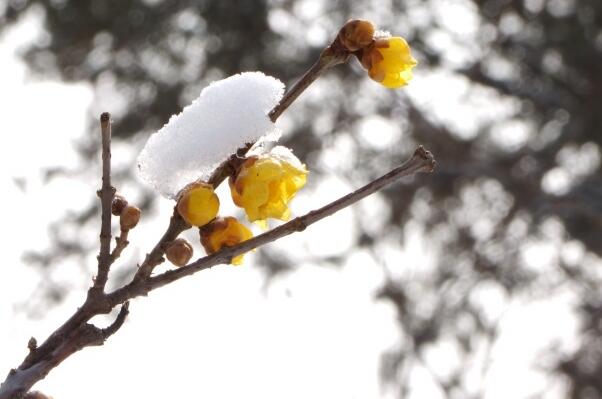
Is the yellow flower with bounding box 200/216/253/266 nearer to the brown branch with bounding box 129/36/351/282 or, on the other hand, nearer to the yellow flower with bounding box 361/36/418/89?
the brown branch with bounding box 129/36/351/282

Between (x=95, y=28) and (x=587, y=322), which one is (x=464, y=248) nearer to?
(x=587, y=322)

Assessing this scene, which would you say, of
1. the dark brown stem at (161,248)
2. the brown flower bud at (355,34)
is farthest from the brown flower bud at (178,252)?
the brown flower bud at (355,34)

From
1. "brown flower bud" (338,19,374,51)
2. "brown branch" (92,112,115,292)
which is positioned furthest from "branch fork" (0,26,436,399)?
"brown flower bud" (338,19,374,51)

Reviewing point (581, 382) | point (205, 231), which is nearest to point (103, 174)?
point (205, 231)

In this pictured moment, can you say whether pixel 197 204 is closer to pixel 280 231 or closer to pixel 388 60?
pixel 280 231

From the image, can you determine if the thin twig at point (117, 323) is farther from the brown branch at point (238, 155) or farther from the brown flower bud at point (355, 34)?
the brown flower bud at point (355, 34)

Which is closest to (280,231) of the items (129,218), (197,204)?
(197,204)
